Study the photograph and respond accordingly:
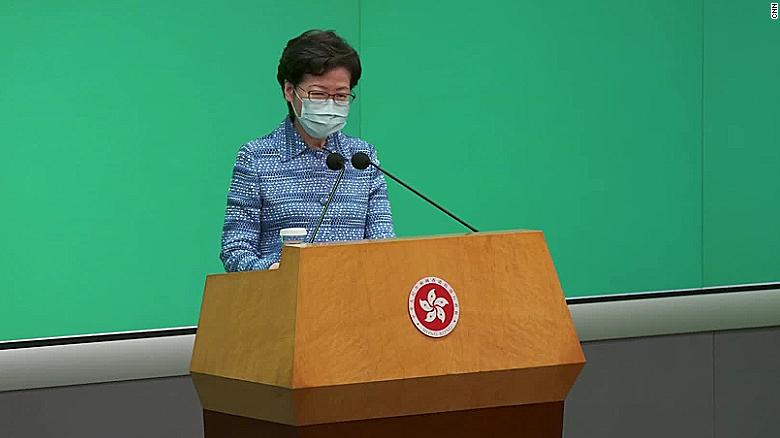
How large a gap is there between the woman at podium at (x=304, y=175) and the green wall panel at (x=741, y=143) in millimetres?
2383

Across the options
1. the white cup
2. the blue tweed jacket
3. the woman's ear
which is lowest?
the white cup

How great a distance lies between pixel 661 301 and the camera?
199 inches

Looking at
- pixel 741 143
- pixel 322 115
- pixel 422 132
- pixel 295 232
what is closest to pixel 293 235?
pixel 295 232

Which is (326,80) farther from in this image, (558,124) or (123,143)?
(558,124)

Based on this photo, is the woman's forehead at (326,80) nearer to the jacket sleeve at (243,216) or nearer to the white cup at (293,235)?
the jacket sleeve at (243,216)

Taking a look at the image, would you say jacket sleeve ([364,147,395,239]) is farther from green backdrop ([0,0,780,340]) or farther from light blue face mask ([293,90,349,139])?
green backdrop ([0,0,780,340])

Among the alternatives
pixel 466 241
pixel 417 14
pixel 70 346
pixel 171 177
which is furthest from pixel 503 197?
pixel 466 241

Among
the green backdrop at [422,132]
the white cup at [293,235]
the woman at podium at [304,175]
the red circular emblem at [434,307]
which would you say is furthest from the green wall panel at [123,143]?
the red circular emblem at [434,307]

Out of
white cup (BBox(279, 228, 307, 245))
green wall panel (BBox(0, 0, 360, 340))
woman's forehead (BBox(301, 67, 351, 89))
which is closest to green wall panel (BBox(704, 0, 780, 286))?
green wall panel (BBox(0, 0, 360, 340))

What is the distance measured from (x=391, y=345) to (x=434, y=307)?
11 centimetres

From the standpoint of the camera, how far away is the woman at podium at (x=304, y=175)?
302 cm

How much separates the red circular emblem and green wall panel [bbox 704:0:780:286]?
115 inches

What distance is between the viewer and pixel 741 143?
5.21m

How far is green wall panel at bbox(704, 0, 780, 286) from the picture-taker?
5152 millimetres
